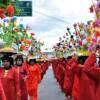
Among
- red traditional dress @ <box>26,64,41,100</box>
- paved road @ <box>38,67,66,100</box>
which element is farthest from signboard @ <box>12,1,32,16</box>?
red traditional dress @ <box>26,64,41,100</box>

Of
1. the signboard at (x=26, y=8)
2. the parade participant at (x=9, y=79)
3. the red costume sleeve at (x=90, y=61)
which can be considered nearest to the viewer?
the red costume sleeve at (x=90, y=61)

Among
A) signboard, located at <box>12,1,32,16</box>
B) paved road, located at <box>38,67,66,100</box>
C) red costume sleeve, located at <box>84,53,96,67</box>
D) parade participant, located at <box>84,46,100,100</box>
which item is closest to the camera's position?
parade participant, located at <box>84,46,100,100</box>

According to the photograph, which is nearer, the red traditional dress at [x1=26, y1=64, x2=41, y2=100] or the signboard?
the red traditional dress at [x1=26, y1=64, x2=41, y2=100]

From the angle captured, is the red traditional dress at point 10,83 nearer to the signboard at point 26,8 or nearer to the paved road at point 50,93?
the paved road at point 50,93

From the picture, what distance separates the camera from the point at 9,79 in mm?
13906

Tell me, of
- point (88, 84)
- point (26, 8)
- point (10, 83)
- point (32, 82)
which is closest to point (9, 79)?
point (10, 83)

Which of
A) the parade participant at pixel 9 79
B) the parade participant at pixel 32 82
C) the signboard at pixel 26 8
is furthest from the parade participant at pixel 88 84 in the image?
the signboard at pixel 26 8

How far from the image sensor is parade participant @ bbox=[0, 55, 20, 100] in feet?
45.3

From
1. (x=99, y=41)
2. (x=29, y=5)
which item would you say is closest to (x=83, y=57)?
(x=99, y=41)

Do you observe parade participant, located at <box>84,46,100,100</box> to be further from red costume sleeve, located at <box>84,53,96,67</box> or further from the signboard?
Answer: the signboard

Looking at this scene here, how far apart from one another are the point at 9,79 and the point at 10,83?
→ 0.13 m

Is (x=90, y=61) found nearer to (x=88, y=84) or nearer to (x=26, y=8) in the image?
(x=88, y=84)

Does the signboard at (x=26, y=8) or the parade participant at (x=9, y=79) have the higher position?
the signboard at (x=26, y=8)

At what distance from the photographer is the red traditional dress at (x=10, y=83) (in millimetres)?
13867
